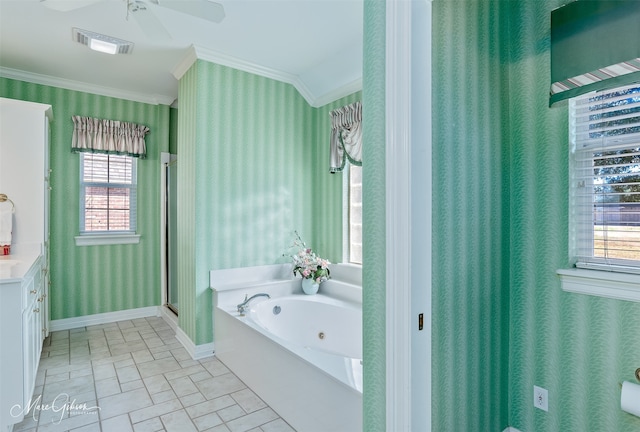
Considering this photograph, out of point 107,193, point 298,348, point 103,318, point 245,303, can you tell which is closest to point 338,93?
point 245,303

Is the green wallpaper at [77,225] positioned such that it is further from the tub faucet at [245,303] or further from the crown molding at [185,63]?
the tub faucet at [245,303]

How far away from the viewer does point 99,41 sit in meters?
2.74

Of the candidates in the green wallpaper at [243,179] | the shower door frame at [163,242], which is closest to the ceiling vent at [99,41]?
the green wallpaper at [243,179]

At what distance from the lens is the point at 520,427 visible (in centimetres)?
174

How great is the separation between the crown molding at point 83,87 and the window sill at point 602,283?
430 centimetres

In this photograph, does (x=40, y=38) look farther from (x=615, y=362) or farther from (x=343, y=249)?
(x=615, y=362)

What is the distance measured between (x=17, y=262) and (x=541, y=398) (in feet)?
11.0

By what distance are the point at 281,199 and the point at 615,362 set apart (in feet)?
9.18

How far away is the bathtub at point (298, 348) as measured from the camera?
1.76 meters

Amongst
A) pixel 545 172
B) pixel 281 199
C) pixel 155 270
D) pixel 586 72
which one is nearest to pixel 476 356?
pixel 545 172

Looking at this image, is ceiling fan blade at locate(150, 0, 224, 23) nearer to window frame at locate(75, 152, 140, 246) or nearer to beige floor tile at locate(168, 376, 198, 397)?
beige floor tile at locate(168, 376, 198, 397)

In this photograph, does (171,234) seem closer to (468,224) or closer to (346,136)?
(346,136)

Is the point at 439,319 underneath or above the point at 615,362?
above

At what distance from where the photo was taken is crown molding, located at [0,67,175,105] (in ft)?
11.5
